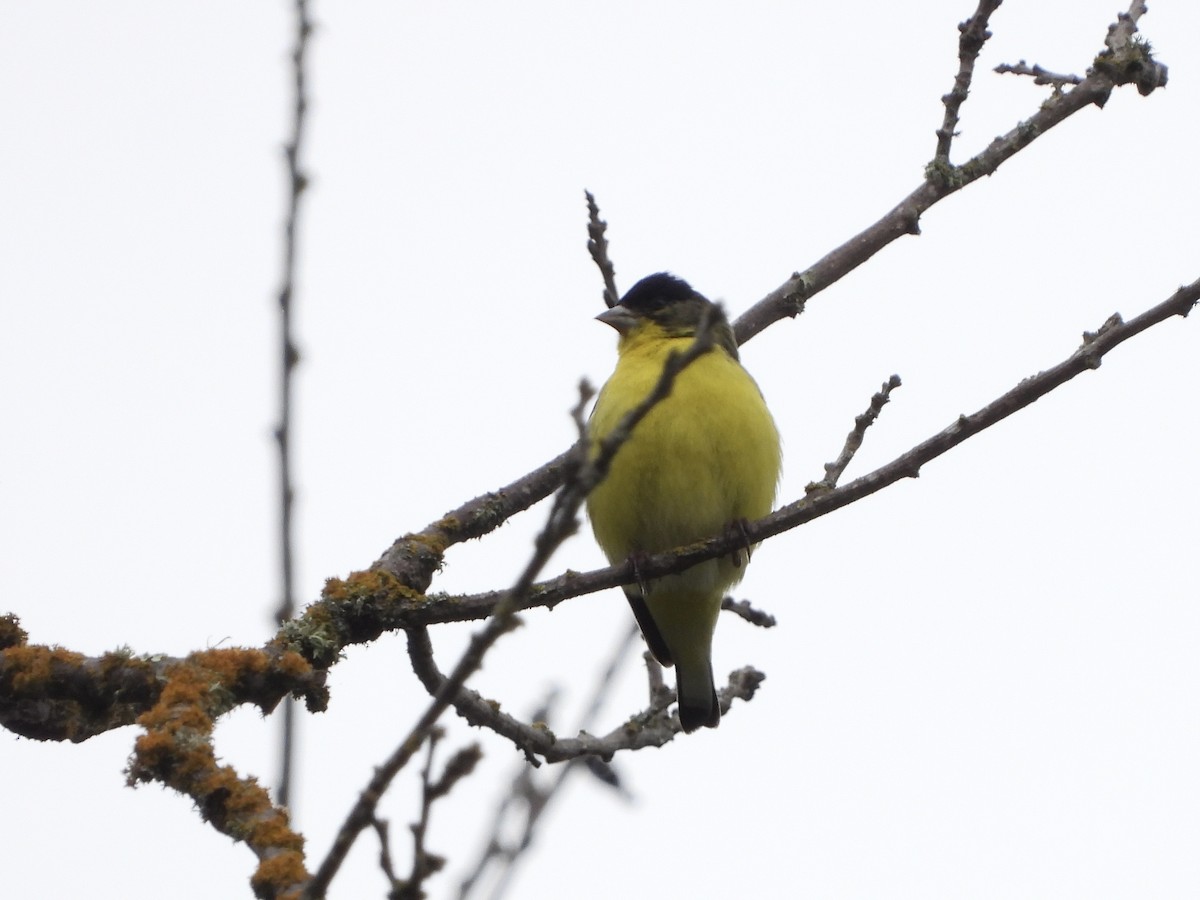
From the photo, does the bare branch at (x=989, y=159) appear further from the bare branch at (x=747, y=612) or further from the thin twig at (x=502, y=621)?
the thin twig at (x=502, y=621)

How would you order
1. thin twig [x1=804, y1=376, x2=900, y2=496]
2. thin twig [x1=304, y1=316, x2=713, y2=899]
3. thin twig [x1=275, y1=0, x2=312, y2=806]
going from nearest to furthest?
thin twig [x1=304, y1=316, x2=713, y2=899] → thin twig [x1=275, y1=0, x2=312, y2=806] → thin twig [x1=804, y1=376, x2=900, y2=496]

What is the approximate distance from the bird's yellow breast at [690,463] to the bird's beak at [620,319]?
24.1 inches

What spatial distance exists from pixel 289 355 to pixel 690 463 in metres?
2.55

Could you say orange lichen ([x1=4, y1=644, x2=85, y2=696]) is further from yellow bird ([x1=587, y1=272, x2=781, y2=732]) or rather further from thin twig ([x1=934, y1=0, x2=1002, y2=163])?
thin twig ([x1=934, y1=0, x2=1002, y2=163])

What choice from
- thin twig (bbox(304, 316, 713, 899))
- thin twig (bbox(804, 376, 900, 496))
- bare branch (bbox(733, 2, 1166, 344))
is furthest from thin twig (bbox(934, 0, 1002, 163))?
thin twig (bbox(304, 316, 713, 899))

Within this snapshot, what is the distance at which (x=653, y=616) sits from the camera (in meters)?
5.88

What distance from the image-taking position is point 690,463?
5.07 meters

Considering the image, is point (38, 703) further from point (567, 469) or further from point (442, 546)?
point (567, 469)

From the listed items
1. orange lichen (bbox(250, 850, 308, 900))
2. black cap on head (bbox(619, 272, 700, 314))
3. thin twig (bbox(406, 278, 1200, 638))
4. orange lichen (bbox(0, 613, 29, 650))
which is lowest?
orange lichen (bbox(250, 850, 308, 900))

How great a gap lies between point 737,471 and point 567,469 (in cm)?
334

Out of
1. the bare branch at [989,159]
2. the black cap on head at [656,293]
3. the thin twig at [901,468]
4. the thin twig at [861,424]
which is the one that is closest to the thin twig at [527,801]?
the thin twig at [901,468]

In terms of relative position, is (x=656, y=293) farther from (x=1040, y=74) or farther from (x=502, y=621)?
(x=502, y=621)

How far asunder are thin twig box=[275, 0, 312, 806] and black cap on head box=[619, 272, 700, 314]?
3440 mm

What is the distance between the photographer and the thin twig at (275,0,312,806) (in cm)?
261
